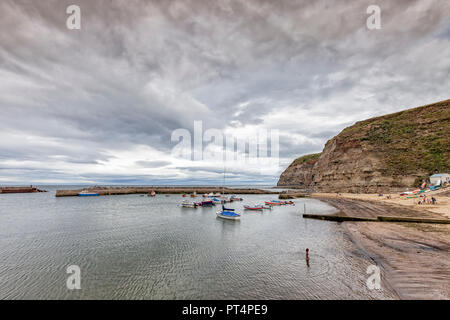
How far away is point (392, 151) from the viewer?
223ft

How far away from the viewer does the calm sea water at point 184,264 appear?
1264 cm

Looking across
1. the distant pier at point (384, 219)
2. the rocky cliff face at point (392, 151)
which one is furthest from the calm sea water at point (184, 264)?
the rocky cliff face at point (392, 151)

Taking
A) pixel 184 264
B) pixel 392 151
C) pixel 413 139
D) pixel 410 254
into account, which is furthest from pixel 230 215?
pixel 413 139

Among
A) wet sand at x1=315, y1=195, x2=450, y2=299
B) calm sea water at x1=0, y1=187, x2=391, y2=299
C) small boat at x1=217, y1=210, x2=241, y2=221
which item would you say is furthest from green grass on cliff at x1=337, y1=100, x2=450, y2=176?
small boat at x1=217, y1=210, x2=241, y2=221

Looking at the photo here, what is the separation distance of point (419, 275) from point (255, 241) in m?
14.8

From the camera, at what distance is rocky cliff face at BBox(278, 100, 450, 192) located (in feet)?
198

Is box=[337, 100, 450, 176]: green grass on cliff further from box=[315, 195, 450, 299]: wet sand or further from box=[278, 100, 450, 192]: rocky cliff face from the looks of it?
box=[315, 195, 450, 299]: wet sand

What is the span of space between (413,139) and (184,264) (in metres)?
86.9

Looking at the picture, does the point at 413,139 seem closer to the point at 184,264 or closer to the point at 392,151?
the point at 392,151

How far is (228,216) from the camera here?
38375 mm

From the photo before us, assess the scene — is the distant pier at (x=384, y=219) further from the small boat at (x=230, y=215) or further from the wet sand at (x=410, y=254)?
the small boat at (x=230, y=215)

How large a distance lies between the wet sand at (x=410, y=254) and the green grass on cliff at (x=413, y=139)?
50.4 m
